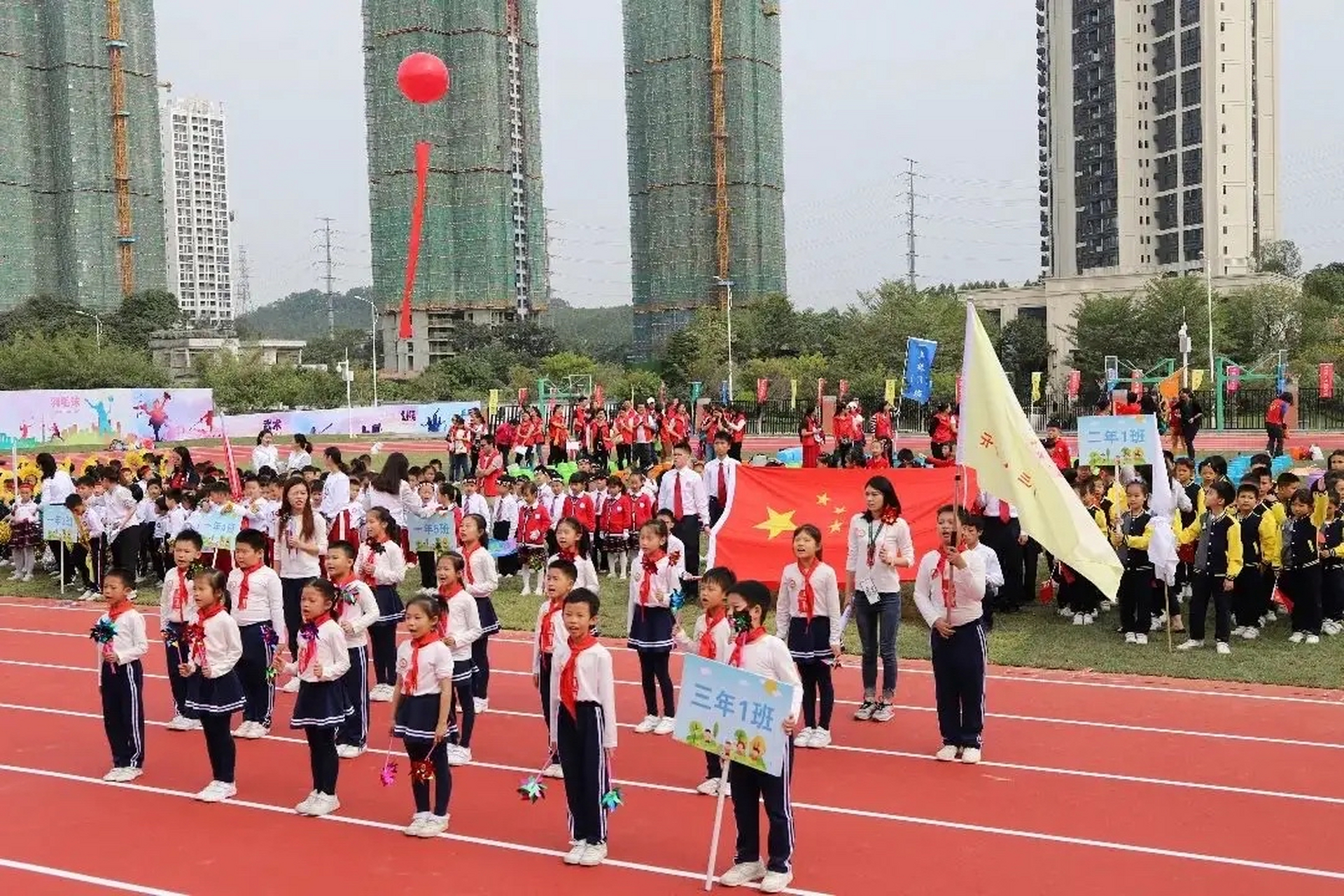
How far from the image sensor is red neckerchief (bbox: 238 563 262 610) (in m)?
8.97

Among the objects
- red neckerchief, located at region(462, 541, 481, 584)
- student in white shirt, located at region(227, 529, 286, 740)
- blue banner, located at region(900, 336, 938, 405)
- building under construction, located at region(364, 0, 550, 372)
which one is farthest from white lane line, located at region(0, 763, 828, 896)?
building under construction, located at region(364, 0, 550, 372)

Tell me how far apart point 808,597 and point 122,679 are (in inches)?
176

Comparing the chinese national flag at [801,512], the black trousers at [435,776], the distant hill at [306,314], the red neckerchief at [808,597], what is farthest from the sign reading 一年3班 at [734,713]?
the distant hill at [306,314]

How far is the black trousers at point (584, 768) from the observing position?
6.75 metres

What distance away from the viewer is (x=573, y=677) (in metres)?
6.79

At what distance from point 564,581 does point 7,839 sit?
11.6 feet

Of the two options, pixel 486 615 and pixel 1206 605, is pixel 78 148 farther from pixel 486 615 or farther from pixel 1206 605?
pixel 1206 605

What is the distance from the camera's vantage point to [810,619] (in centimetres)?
850

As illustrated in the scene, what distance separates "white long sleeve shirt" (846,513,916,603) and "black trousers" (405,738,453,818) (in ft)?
10.9

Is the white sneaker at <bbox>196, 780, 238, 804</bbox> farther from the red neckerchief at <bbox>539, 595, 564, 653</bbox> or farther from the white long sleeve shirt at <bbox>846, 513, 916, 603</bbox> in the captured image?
the white long sleeve shirt at <bbox>846, 513, 916, 603</bbox>

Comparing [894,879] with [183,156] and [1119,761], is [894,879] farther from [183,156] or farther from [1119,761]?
[183,156]

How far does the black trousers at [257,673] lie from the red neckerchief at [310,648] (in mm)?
1354

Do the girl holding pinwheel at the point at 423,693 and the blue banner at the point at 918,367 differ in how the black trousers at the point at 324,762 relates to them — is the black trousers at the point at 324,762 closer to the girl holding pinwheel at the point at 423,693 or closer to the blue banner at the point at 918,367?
the girl holding pinwheel at the point at 423,693

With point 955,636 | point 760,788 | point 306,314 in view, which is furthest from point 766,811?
point 306,314
